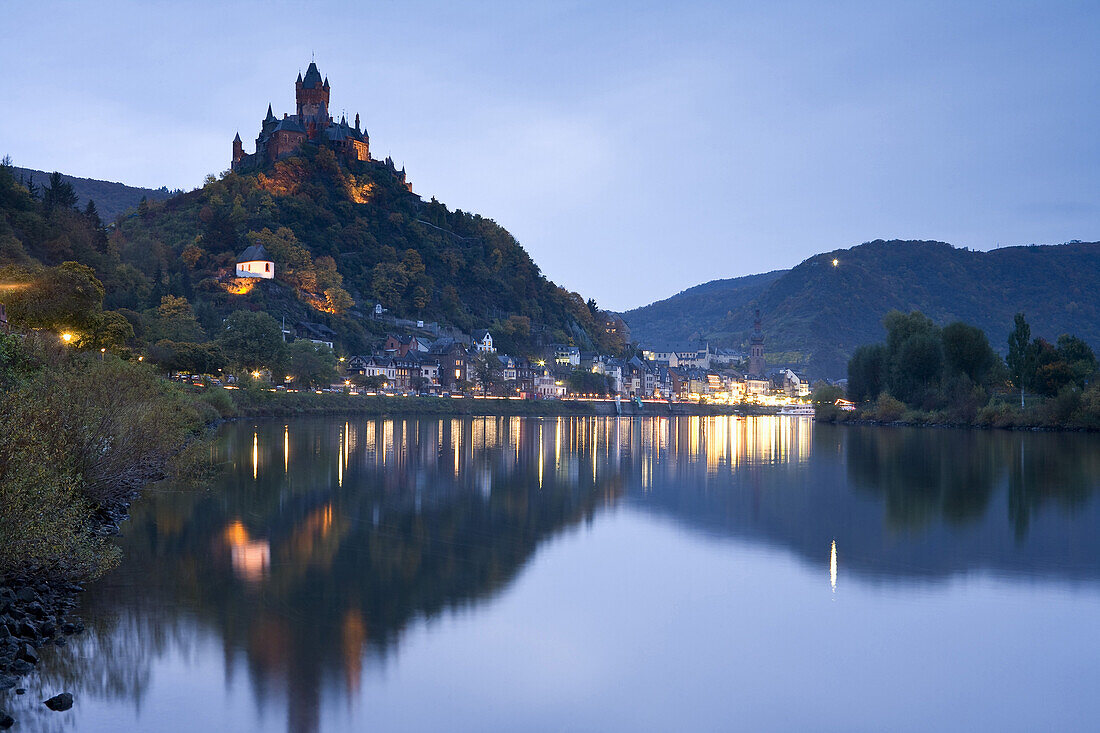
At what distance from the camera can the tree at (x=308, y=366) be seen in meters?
84.6

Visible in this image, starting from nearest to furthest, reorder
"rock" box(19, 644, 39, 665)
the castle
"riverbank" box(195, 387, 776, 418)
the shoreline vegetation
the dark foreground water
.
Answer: the dark foreground water < "rock" box(19, 644, 39, 665) < the shoreline vegetation < "riverbank" box(195, 387, 776, 418) < the castle

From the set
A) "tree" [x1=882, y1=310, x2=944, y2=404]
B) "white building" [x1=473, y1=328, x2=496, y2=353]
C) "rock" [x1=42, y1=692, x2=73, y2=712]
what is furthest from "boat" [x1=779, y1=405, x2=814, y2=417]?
"rock" [x1=42, y1=692, x2=73, y2=712]

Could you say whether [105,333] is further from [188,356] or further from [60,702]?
[60,702]

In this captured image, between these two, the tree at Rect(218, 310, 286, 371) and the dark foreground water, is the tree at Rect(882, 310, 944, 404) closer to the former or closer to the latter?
the dark foreground water

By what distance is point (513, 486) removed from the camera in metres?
28.0

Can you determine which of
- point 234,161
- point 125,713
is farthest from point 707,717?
point 234,161

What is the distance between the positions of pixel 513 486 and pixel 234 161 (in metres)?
142

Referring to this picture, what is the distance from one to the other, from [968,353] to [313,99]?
11673 centimetres

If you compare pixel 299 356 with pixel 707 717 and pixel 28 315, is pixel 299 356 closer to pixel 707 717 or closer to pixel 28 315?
pixel 28 315

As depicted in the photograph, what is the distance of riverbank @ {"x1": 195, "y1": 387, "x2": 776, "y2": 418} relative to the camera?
7075cm

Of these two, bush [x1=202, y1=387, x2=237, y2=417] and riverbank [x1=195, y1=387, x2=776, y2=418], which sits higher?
bush [x1=202, y1=387, x2=237, y2=417]

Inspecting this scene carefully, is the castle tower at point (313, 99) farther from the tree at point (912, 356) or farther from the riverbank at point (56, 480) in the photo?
the riverbank at point (56, 480)

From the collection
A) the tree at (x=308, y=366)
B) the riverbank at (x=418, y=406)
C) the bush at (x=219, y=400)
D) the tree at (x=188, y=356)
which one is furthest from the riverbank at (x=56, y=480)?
the tree at (x=308, y=366)

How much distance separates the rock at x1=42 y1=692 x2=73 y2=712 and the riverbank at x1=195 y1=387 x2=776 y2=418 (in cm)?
5098
